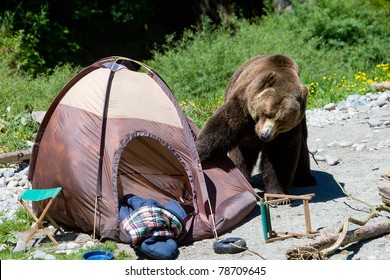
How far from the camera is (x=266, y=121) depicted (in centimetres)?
723

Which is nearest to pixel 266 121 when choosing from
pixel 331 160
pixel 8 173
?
pixel 331 160

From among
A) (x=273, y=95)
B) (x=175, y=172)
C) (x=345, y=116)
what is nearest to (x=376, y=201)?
(x=273, y=95)

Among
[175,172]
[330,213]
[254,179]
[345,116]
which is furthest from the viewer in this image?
[345,116]

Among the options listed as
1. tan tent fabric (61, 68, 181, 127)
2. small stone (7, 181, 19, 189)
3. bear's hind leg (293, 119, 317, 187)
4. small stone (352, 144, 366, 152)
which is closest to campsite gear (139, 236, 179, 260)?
tan tent fabric (61, 68, 181, 127)

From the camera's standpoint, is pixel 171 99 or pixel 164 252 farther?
pixel 171 99

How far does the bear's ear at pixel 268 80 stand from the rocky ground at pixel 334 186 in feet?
4.27

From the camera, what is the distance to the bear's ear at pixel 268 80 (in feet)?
24.2

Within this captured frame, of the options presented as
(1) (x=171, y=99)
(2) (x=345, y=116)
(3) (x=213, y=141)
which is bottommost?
(2) (x=345, y=116)

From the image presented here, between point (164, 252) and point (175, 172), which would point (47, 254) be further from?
point (175, 172)

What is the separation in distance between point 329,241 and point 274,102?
73.4 inches

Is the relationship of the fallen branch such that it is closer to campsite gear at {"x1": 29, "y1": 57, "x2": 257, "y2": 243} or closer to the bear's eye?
campsite gear at {"x1": 29, "y1": 57, "x2": 257, "y2": 243}

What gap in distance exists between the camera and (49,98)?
12172 millimetres

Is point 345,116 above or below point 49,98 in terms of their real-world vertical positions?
below

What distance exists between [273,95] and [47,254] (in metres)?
2.77
